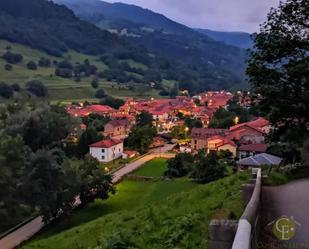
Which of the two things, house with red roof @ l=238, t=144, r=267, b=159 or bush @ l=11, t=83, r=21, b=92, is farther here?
bush @ l=11, t=83, r=21, b=92

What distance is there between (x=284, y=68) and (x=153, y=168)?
142 ft

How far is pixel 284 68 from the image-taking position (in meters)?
15.2

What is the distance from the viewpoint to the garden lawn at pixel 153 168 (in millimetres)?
54016

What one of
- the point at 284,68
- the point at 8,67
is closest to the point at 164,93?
the point at 8,67

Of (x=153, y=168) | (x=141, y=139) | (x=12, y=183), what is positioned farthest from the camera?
(x=141, y=139)

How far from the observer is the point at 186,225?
924 centimetres

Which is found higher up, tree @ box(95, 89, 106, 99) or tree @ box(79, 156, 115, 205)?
tree @ box(79, 156, 115, 205)

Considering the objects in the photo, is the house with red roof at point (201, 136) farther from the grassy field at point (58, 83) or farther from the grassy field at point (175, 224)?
the grassy field at point (58, 83)

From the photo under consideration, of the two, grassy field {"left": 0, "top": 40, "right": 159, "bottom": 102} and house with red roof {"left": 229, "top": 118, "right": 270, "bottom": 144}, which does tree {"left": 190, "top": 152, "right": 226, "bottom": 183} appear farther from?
grassy field {"left": 0, "top": 40, "right": 159, "bottom": 102}

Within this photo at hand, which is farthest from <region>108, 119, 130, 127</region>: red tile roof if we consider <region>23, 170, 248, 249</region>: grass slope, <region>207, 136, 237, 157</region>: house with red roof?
<region>23, 170, 248, 249</region>: grass slope

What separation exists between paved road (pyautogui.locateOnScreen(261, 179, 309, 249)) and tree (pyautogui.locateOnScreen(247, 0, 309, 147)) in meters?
2.66

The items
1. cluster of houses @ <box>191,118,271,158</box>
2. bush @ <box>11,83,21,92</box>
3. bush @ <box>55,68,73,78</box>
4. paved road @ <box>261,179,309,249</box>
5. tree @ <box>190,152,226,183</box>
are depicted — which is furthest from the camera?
bush @ <box>55,68,73,78</box>

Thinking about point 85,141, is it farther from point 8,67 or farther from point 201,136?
point 8,67

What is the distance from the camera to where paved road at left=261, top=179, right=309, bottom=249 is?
7645mm
